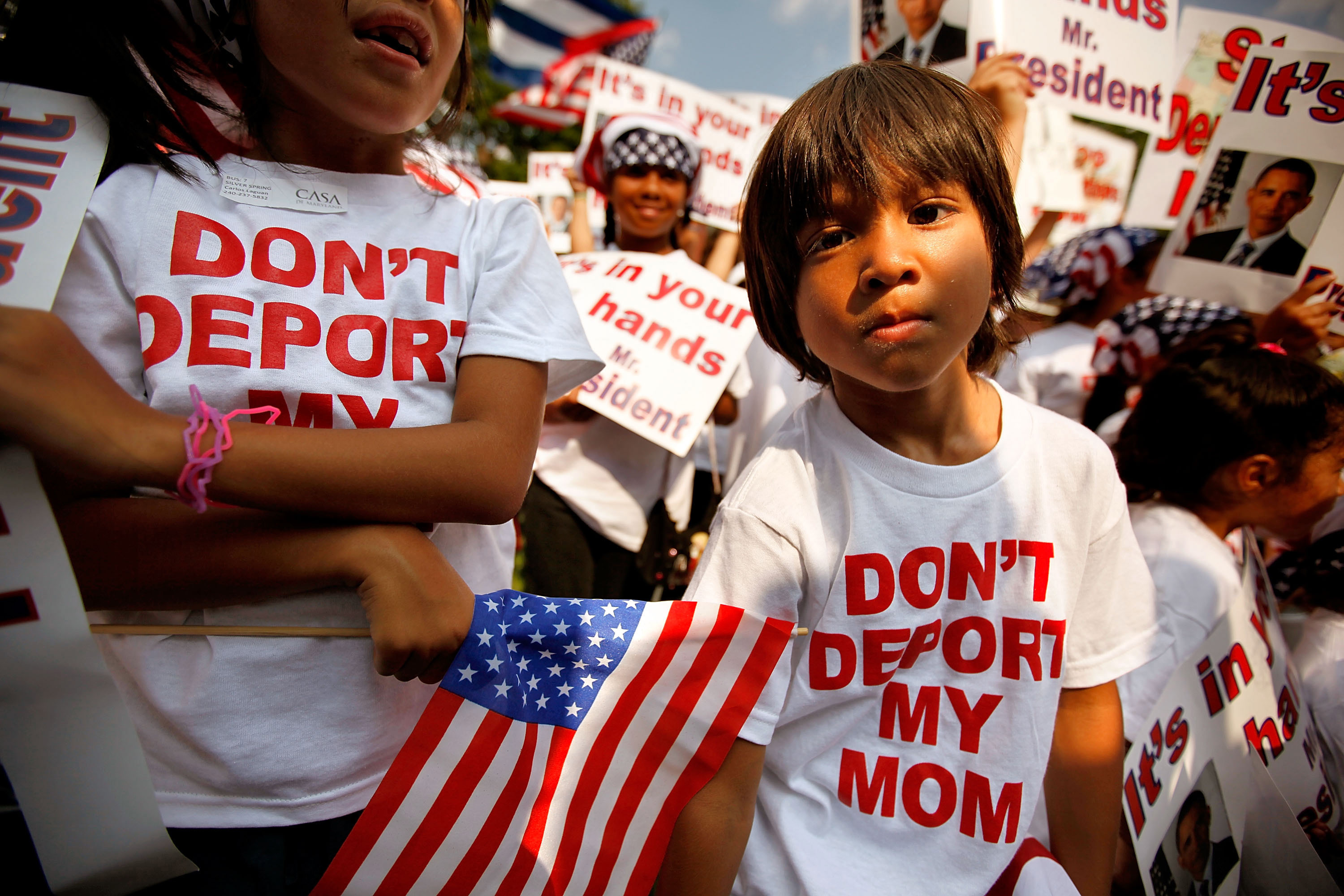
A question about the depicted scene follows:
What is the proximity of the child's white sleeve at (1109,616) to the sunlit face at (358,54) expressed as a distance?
1.28 m

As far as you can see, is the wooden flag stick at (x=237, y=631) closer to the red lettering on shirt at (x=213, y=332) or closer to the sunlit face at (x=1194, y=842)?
the red lettering on shirt at (x=213, y=332)

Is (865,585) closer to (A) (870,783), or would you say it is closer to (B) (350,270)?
(A) (870,783)

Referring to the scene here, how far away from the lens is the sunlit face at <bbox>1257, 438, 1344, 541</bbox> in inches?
75.3

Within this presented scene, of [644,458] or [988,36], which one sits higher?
[988,36]

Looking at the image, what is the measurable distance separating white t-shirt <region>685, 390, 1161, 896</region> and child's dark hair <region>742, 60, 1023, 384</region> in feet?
1.00

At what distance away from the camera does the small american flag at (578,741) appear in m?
1.05

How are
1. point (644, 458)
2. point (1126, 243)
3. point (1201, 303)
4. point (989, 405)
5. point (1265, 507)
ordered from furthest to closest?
point (1126, 243), point (1201, 303), point (644, 458), point (1265, 507), point (989, 405)

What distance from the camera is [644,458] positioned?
102 inches

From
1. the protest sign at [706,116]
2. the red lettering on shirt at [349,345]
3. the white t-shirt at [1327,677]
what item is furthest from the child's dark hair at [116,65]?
the protest sign at [706,116]

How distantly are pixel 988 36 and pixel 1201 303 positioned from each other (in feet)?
5.23

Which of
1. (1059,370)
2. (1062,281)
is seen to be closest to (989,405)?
(1059,370)

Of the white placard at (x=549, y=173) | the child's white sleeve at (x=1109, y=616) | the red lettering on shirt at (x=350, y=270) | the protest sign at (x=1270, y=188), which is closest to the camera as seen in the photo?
Result: the red lettering on shirt at (x=350, y=270)

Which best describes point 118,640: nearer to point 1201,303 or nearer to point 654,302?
point 654,302

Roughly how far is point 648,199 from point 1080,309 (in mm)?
2335
